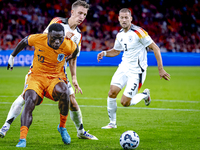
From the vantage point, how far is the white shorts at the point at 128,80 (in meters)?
6.15

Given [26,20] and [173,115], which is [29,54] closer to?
[26,20]

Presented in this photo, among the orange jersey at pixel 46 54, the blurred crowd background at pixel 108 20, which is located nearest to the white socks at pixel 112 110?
the orange jersey at pixel 46 54

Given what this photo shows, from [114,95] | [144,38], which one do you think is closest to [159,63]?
[144,38]

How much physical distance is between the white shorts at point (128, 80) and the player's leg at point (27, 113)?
87.1 inches

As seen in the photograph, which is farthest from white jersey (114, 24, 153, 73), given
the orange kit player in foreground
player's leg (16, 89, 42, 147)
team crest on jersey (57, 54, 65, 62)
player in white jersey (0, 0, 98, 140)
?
player's leg (16, 89, 42, 147)

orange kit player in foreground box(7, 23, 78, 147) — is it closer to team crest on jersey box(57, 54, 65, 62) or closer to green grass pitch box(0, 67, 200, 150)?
team crest on jersey box(57, 54, 65, 62)

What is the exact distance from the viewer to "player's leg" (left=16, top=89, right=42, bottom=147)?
400 cm

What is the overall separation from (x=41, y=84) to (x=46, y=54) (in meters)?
0.43

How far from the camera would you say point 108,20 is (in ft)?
92.5

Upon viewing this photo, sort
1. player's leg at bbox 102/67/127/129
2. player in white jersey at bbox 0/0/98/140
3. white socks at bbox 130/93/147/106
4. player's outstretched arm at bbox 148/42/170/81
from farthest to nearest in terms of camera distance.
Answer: white socks at bbox 130/93/147/106
player's leg at bbox 102/67/127/129
player's outstretched arm at bbox 148/42/170/81
player in white jersey at bbox 0/0/98/140

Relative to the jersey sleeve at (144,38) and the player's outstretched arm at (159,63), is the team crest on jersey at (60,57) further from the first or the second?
the jersey sleeve at (144,38)

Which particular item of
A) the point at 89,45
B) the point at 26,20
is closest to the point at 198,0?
the point at 89,45

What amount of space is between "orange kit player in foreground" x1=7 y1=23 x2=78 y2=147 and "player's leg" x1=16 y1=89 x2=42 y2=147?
0.01m

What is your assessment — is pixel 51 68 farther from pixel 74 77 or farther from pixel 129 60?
pixel 129 60
